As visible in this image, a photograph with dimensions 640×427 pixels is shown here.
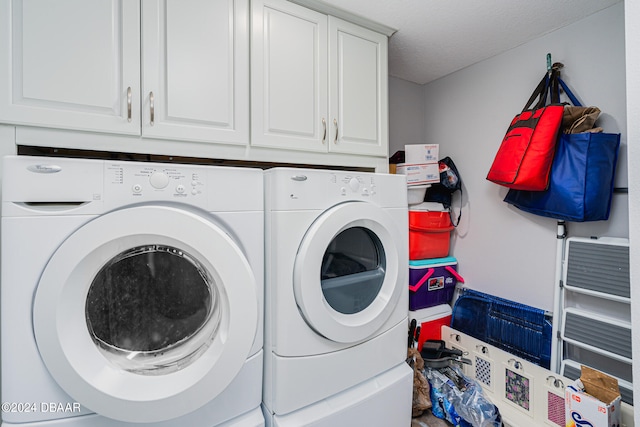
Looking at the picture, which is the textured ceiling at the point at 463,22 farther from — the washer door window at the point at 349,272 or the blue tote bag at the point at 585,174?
the washer door window at the point at 349,272

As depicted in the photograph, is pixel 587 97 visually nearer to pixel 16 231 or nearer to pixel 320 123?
pixel 320 123

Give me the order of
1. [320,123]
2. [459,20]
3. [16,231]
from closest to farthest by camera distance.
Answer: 1. [16,231]
2. [320,123]
3. [459,20]

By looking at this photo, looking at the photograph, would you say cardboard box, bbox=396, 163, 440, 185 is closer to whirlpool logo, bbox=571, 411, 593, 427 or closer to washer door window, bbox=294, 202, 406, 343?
washer door window, bbox=294, 202, 406, 343

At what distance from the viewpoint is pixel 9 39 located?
0.89 metres

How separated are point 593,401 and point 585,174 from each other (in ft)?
3.32

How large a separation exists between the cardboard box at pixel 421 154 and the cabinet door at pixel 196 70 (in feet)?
3.79

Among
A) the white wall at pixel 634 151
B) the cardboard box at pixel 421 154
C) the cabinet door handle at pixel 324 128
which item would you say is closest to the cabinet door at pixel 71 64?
the cabinet door handle at pixel 324 128

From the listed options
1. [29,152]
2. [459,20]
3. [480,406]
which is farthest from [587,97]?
[29,152]

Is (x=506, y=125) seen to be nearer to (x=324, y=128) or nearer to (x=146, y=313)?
(x=324, y=128)

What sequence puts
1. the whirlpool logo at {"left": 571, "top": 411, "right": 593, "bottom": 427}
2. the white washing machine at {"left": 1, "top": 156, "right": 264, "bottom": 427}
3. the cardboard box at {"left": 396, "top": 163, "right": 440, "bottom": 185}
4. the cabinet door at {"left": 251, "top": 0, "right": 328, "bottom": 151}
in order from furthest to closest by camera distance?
→ 1. the cardboard box at {"left": 396, "top": 163, "right": 440, "bottom": 185}
2. the cabinet door at {"left": 251, "top": 0, "right": 328, "bottom": 151}
3. the whirlpool logo at {"left": 571, "top": 411, "right": 593, "bottom": 427}
4. the white washing machine at {"left": 1, "top": 156, "right": 264, "bottom": 427}

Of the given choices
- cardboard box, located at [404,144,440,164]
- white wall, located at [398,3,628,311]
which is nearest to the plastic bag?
white wall, located at [398,3,628,311]

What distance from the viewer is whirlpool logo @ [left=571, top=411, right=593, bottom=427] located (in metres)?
1.17

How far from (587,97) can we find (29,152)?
8.77 ft

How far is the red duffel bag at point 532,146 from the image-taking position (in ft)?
4.75
